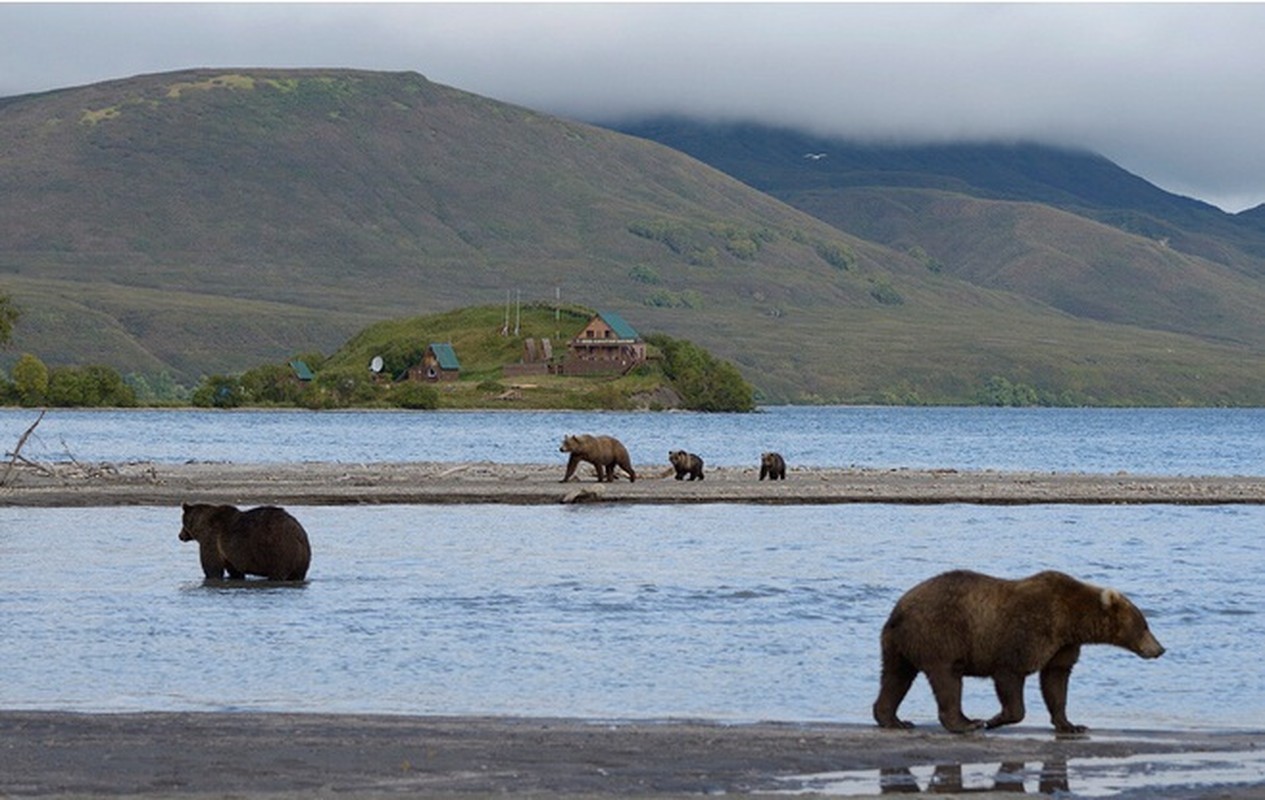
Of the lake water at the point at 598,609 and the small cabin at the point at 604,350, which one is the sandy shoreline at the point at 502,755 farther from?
the small cabin at the point at 604,350

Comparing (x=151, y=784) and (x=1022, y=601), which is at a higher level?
(x=1022, y=601)

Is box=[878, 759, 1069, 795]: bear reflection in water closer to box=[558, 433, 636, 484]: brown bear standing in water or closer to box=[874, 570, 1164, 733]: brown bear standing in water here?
box=[874, 570, 1164, 733]: brown bear standing in water

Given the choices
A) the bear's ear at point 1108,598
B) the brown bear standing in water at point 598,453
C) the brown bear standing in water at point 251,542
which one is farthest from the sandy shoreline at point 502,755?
the brown bear standing in water at point 598,453

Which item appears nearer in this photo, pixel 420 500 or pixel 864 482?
pixel 420 500

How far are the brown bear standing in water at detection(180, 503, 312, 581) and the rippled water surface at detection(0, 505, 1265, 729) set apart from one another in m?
0.52

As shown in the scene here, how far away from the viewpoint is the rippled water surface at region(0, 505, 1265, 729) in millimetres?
19875

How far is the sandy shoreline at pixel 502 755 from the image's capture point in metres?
13.8

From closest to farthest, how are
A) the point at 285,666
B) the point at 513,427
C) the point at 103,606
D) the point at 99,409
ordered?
the point at 285,666 → the point at 103,606 → the point at 513,427 → the point at 99,409

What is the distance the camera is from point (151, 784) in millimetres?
13672

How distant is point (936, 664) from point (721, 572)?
57.0 ft

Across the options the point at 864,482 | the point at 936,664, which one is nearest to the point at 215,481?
the point at 864,482

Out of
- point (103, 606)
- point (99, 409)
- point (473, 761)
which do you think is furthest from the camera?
point (99, 409)

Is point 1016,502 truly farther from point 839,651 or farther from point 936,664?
point 936,664

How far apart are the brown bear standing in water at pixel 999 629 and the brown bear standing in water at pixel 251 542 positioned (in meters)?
15.0
